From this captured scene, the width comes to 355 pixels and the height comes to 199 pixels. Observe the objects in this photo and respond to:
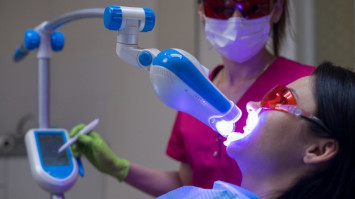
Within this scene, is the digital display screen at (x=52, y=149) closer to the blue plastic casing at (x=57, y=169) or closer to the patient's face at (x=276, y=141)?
the blue plastic casing at (x=57, y=169)

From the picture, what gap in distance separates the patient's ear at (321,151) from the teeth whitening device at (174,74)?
0.19 metres

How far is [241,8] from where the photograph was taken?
4.49ft

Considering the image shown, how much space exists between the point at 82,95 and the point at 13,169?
1.51 feet

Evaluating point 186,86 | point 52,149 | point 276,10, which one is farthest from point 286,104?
point 52,149

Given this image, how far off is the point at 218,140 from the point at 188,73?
2.29 ft

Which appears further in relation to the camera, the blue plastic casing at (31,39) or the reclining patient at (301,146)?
the blue plastic casing at (31,39)

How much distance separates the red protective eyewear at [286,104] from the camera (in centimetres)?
94

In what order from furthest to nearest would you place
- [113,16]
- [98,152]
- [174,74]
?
[98,152] < [113,16] < [174,74]

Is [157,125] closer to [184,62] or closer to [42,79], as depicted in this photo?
[42,79]

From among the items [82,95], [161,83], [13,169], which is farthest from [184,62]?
[13,169]

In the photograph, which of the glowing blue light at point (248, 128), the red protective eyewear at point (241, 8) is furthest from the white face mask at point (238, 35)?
the glowing blue light at point (248, 128)

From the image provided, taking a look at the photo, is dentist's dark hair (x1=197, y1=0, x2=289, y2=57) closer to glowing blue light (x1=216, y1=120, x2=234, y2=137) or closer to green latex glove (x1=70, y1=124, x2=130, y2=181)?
green latex glove (x1=70, y1=124, x2=130, y2=181)

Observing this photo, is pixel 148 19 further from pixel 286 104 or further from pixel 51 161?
pixel 51 161

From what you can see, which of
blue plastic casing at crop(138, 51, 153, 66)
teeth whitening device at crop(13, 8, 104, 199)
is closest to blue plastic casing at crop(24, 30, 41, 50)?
teeth whitening device at crop(13, 8, 104, 199)
